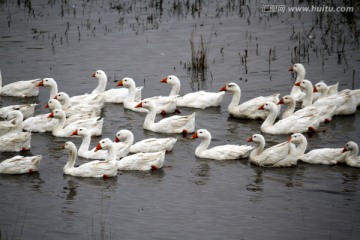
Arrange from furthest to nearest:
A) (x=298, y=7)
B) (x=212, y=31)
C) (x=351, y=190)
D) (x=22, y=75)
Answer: (x=298, y=7), (x=212, y=31), (x=22, y=75), (x=351, y=190)

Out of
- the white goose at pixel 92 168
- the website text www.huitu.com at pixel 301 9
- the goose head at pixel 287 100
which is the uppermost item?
the website text www.huitu.com at pixel 301 9

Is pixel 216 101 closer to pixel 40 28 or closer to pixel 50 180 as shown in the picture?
pixel 50 180

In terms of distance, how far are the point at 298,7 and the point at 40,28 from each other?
9.93 metres

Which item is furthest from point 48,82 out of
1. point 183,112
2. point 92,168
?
point 92,168

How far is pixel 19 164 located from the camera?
597 inches

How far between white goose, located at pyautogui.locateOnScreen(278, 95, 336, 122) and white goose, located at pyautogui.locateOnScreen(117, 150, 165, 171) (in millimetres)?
4316

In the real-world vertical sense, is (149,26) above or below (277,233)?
above

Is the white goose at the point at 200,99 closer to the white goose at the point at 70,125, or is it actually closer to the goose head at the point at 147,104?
the goose head at the point at 147,104

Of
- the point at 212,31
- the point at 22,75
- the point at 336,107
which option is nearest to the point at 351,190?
the point at 336,107

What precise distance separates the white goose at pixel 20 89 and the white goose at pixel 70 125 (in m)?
3.53

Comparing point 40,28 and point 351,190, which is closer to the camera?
point 351,190

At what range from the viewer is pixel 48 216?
13164mm

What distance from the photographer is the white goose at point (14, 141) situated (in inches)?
655

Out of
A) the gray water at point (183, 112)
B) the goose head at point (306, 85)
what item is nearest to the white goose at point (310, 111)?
the gray water at point (183, 112)
